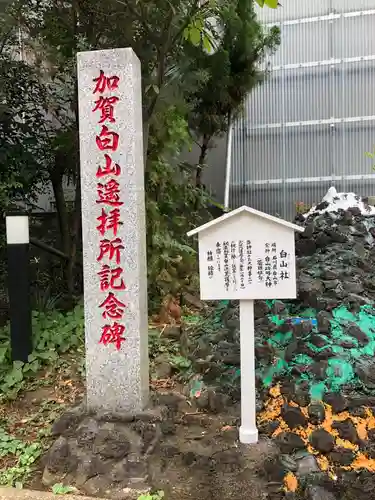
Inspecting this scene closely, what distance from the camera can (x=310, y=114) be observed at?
31.9 feet

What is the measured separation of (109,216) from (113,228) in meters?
0.09

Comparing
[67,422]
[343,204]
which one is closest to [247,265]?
[67,422]

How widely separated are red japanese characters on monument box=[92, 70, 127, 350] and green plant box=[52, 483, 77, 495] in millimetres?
917

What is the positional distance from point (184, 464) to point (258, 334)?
4.95 feet

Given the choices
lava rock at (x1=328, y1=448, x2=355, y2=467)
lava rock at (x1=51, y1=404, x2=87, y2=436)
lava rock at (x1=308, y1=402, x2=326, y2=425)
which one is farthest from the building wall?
lava rock at (x1=328, y1=448, x2=355, y2=467)

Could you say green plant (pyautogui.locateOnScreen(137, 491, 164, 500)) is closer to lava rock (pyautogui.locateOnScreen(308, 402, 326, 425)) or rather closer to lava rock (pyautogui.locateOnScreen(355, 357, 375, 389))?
lava rock (pyautogui.locateOnScreen(308, 402, 326, 425))

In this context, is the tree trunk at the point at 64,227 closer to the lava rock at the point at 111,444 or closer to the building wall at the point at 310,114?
the lava rock at the point at 111,444

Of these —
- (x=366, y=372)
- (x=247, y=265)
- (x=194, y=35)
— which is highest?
(x=194, y=35)

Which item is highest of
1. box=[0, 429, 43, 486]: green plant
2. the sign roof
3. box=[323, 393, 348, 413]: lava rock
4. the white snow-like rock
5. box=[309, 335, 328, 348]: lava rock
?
the white snow-like rock

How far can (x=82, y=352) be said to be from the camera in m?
4.50

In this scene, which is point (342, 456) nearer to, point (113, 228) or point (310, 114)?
point (113, 228)

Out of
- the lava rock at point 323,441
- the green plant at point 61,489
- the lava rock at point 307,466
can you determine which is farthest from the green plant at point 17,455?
the lava rock at point 323,441

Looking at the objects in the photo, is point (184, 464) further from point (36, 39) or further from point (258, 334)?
point (36, 39)

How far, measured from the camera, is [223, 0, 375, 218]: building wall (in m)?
9.41
